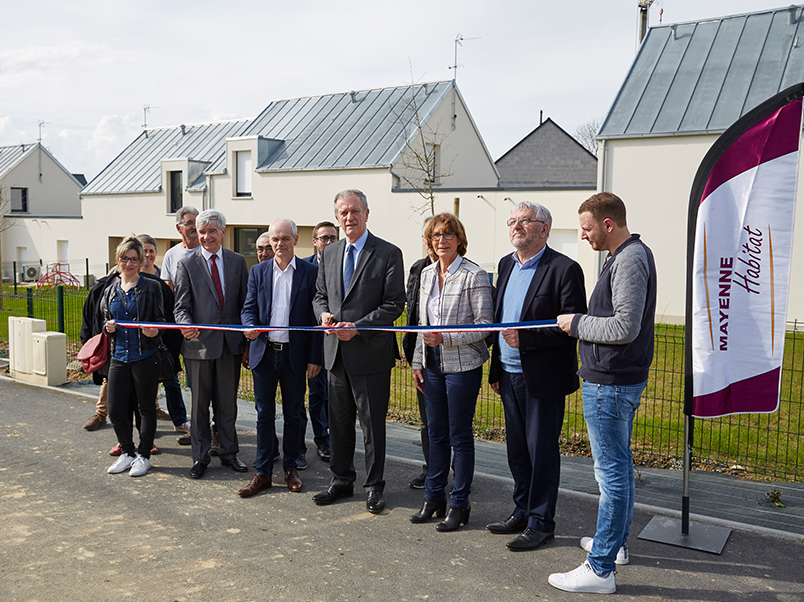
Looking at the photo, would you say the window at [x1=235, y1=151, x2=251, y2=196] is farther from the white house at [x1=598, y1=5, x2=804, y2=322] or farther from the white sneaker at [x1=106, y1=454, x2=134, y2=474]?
the white sneaker at [x1=106, y1=454, x2=134, y2=474]

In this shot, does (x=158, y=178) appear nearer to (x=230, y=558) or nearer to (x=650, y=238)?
(x=650, y=238)

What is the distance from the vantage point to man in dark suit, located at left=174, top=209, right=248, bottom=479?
19.1 feet

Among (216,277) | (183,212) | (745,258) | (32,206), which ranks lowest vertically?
(216,277)

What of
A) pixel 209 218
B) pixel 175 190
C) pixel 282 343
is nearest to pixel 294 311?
pixel 282 343

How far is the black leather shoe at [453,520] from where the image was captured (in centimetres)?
474

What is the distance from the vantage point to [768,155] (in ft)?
13.7

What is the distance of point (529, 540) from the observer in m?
4.45

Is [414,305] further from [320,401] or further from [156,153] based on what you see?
[156,153]

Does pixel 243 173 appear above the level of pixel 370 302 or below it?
above

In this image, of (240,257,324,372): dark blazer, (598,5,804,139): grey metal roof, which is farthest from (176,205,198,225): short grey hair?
(598,5,804,139): grey metal roof

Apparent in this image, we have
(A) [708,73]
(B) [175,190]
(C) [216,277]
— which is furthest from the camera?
(B) [175,190]

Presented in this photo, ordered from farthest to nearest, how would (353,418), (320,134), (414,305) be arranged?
(320,134), (353,418), (414,305)

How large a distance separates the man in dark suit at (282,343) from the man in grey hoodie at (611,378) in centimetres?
248

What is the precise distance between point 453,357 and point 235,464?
8.32 ft
